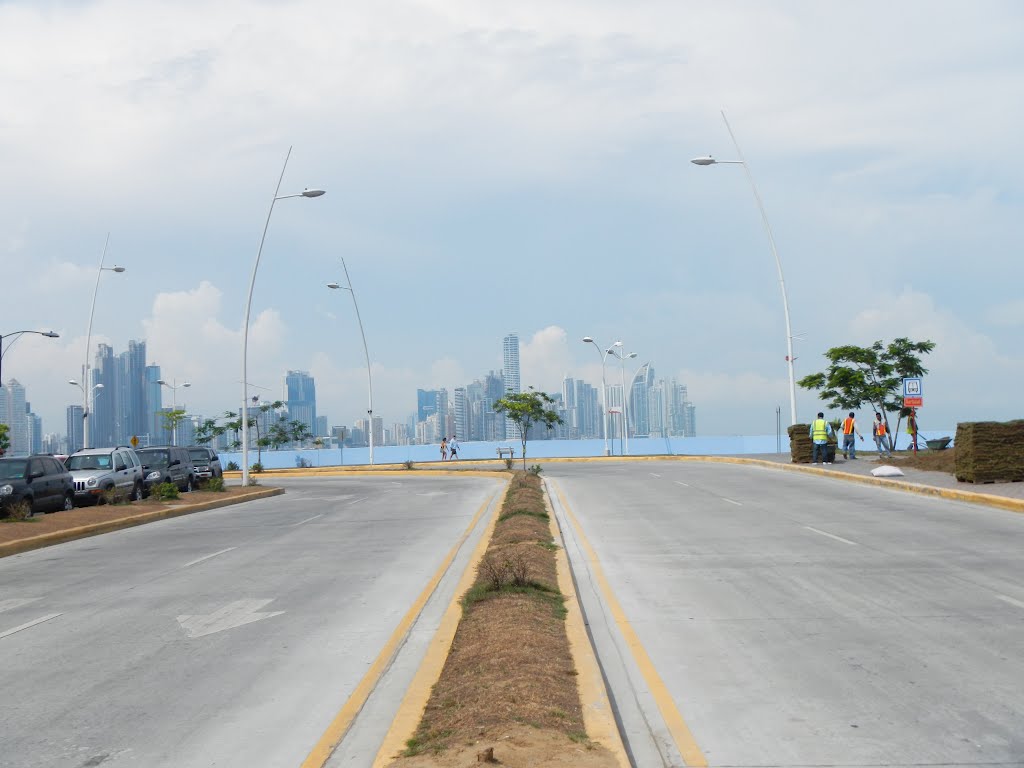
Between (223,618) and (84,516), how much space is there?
1512 cm

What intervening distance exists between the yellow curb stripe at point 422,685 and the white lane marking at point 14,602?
5.31m

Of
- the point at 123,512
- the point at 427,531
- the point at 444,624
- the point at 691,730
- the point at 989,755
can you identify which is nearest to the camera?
the point at 989,755

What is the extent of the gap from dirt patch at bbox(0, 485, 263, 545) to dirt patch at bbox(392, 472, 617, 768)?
42.9ft

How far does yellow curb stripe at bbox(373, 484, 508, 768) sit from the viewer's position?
19.2ft

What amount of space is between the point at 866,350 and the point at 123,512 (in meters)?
32.5

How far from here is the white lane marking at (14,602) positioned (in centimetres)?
1233

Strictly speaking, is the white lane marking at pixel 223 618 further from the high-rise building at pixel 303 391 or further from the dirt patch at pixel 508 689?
the high-rise building at pixel 303 391

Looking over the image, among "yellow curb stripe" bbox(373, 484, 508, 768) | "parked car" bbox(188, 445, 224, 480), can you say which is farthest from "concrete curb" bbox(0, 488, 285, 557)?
"yellow curb stripe" bbox(373, 484, 508, 768)

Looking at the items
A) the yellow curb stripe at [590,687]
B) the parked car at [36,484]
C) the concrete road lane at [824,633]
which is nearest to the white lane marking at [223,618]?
the yellow curb stripe at [590,687]

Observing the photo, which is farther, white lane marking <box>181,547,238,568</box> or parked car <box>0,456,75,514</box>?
parked car <box>0,456,75,514</box>

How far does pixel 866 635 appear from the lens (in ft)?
29.1

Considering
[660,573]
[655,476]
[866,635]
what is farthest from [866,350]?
[866,635]

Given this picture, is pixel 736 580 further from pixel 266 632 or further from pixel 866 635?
pixel 266 632

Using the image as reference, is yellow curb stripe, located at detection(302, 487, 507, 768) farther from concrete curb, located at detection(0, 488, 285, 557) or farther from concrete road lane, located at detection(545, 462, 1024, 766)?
concrete curb, located at detection(0, 488, 285, 557)
